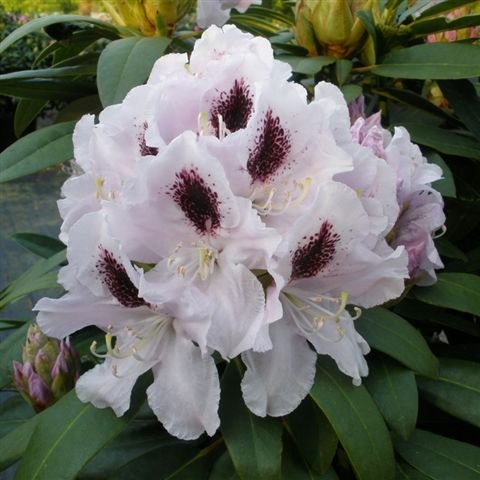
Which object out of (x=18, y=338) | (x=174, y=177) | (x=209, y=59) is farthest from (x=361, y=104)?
(x=18, y=338)

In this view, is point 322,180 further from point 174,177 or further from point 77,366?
point 77,366

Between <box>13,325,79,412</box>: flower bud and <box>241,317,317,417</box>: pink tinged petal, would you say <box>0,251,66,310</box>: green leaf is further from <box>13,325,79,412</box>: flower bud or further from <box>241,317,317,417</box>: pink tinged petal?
<box>241,317,317,417</box>: pink tinged petal

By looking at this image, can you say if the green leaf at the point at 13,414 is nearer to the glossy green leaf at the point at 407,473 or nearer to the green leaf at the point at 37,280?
the green leaf at the point at 37,280

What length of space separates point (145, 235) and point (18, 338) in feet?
1.47

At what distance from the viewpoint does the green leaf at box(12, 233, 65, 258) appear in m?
1.30

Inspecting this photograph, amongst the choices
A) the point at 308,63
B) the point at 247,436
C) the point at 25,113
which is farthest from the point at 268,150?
the point at 25,113

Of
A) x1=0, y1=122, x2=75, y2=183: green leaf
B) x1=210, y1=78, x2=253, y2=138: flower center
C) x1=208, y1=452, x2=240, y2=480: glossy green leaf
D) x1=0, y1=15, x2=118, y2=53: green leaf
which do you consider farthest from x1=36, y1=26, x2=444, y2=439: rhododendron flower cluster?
x1=0, y1=15, x2=118, y2=53: green leaf

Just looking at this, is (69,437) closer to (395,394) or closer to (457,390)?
(395,394)

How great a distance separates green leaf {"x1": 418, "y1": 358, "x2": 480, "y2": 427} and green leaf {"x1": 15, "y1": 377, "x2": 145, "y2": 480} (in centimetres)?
35

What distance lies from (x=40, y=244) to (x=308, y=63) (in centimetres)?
61

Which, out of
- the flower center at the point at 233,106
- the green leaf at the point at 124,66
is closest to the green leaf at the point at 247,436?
the flower center at the point at 233,106

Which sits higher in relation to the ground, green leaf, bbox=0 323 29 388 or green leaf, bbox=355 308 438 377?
green leaf, bbox=355 308 438 377

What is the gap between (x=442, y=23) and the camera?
3.39ft

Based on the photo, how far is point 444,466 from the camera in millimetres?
828
